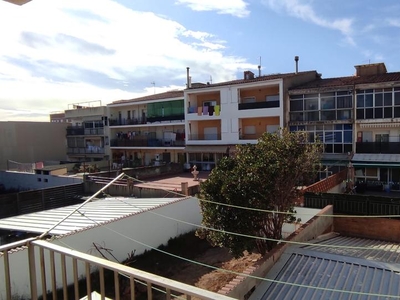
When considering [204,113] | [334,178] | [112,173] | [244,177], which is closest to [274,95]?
[204,113]

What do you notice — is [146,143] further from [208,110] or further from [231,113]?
[231,113]

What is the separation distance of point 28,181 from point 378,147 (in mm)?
28117

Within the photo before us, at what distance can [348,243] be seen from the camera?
469 inches

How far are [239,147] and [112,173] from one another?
1632cm

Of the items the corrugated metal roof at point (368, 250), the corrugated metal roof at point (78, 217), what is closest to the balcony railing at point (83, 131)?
the corrugated metal roof at point (78, 217)

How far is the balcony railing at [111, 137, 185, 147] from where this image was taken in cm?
3364

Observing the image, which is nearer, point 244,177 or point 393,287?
point 393,287

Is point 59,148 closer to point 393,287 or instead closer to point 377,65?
point 377,65

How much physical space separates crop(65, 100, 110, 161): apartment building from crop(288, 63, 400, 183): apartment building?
24.3 metres

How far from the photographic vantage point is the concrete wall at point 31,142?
37.6 m

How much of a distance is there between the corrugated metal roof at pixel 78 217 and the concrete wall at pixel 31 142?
27728 mm

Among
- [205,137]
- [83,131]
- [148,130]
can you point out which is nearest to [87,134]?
[83,131]

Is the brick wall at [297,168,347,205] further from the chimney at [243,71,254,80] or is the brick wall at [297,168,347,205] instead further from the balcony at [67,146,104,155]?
the balcony at [67,146,104,155]

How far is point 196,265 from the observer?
39.3 ft
